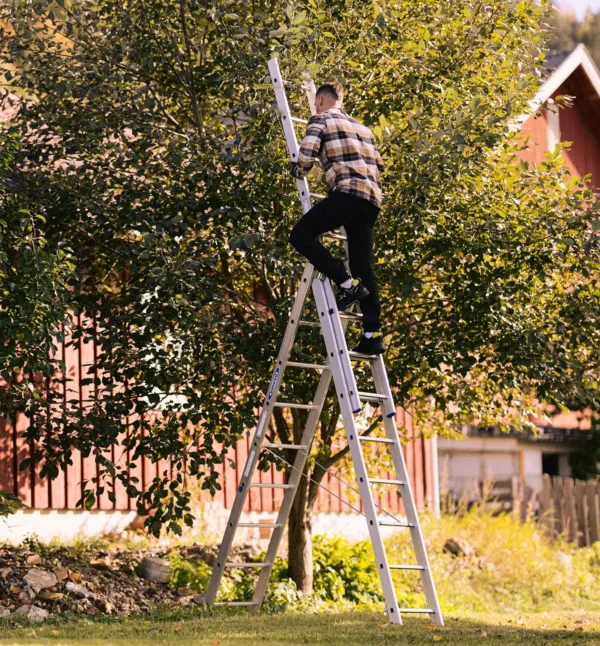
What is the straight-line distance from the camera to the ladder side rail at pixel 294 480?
28.5 ft

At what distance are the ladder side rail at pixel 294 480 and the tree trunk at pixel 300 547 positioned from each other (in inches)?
58.2

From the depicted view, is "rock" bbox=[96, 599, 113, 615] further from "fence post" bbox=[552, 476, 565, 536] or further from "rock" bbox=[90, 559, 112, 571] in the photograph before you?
"fence post" bbox=[552, 476, 565, 536]

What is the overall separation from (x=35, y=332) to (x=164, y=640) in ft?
8.23

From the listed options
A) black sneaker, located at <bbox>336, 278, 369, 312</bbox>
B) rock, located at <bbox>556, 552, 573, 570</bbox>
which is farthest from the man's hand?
rock, located at <bbox>556, 552, 573, 570</bbox>

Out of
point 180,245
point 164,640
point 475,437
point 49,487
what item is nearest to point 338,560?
point 49,487

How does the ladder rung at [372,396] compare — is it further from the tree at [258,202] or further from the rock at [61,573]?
the rock at [61,573]

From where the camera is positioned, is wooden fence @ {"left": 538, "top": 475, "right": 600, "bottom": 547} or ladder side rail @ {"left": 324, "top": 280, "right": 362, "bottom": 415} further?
wooden fence @ {"left": 538, "top": 475, "right": 600, "bottom": 547}

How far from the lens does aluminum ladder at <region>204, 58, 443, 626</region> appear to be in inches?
285

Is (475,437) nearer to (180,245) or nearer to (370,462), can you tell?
(370,462)

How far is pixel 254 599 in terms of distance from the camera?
930 cm

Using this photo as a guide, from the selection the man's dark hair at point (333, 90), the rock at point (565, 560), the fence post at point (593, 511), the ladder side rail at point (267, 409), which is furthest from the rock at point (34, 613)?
the fence post at point (593, 511)

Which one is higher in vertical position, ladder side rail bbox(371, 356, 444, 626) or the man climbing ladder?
the man climbing ladder

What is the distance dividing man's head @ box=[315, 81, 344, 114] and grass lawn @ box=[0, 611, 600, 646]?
3.95m

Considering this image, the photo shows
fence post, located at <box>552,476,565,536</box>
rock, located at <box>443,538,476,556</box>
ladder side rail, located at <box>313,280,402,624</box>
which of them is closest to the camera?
ladder side rail, located at <box>313,280,402,624</box>
